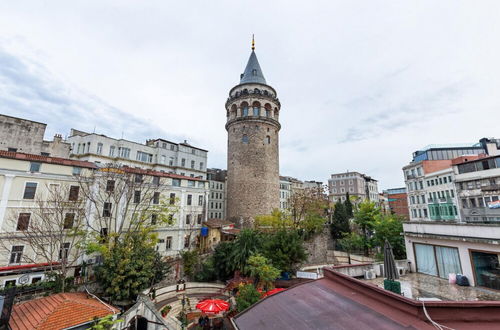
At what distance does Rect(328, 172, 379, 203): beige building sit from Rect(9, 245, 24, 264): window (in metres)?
61.0

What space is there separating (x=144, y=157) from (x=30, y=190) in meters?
14.9

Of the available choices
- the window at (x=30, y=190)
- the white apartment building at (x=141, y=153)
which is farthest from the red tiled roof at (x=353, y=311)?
the white apartment building at (x=141, y=153)

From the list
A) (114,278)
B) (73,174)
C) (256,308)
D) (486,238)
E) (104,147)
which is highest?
(104,147)

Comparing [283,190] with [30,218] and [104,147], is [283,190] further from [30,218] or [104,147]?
[30,218]

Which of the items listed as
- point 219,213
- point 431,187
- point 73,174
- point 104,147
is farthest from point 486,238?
point 219,213

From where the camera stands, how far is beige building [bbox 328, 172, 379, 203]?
6025 cm

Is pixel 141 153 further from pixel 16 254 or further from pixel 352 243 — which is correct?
pixel 352 243

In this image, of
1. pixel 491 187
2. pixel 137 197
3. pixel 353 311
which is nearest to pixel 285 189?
pixel 491 187

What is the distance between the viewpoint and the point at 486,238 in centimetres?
778

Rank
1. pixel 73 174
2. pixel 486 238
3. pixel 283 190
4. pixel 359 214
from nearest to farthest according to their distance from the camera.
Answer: pixel 486 238
pixel 73 174
pixel 359 214
pixel 283 190

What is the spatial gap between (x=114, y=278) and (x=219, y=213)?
27862 mm

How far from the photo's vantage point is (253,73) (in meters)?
34.6

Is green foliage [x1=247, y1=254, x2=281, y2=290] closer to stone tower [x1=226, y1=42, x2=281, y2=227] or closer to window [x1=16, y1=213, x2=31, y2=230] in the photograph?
stone tower [x1=226, y1=42, x2=281, y2=227]

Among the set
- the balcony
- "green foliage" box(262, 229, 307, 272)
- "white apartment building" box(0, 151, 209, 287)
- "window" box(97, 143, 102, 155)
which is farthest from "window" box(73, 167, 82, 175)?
the balcony
